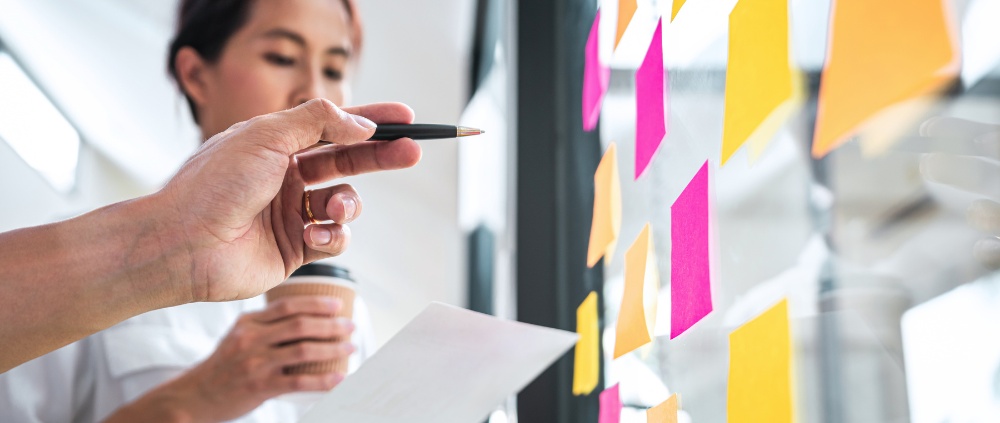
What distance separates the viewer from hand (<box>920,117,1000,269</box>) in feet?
0.72

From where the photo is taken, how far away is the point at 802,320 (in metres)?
0.32

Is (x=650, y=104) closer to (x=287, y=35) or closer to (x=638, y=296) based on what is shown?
(x=638, y=296)

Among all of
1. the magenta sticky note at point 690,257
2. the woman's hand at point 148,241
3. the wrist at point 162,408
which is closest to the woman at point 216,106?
the wrist at point 162,408

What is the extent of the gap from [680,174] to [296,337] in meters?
0.50

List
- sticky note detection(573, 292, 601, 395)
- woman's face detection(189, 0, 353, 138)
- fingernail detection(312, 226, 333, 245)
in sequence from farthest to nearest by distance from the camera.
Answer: woman's face detection(189, 0, 353, 138), sticky note detection(573, 292, 601, 395), fingernail detection(312, 226, 333, 245)

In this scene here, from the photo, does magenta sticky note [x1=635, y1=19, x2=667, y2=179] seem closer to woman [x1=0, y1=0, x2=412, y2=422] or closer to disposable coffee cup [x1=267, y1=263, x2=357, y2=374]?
disposable coffee cup [x1=267, y1=263, x2=357, y2=374]

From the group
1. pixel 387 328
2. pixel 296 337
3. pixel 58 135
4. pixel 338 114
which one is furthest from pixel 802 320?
pixel 58 135

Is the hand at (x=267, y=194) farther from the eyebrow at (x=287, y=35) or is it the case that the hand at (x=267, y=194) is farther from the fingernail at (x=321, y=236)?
the eyebrow at (x=287, y=35)

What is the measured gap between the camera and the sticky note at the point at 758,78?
1.12 ft

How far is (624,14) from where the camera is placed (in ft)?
2.09

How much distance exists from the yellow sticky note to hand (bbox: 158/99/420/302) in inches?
10.4

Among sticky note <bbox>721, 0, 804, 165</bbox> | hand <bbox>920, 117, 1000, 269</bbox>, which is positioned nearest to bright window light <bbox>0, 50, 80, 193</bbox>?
sticky note <bbox>721, 0, 804, 165</bbox>

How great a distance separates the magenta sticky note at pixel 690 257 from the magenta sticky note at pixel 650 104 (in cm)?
7

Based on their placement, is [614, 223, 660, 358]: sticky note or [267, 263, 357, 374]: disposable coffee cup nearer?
[614, 223, 660, 358]: sticky note
